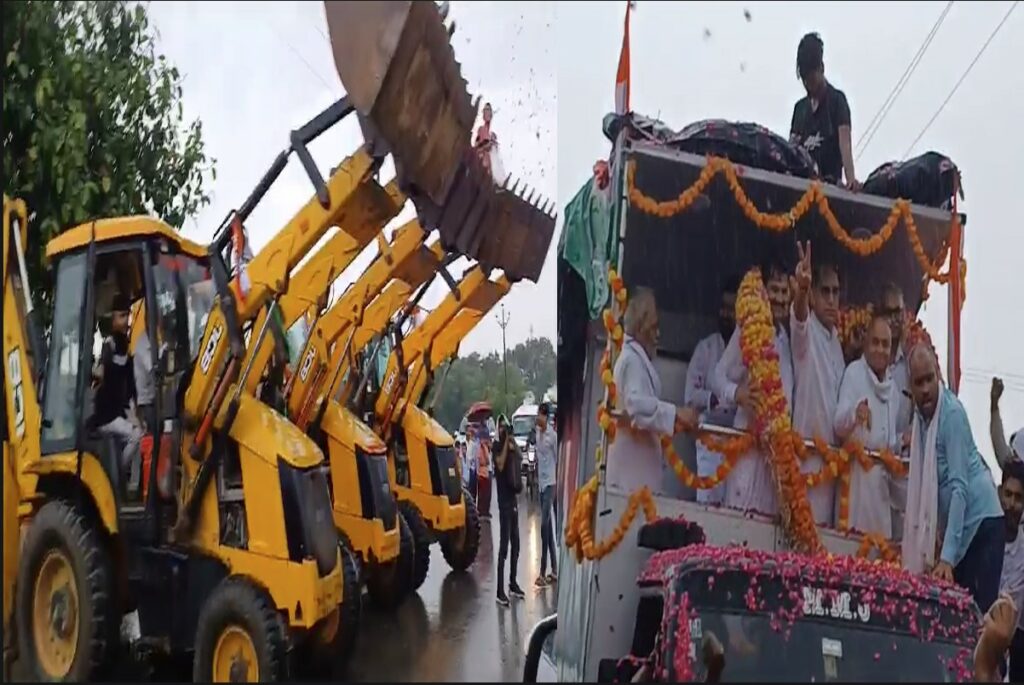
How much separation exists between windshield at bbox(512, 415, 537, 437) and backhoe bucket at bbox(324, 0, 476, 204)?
70 cm

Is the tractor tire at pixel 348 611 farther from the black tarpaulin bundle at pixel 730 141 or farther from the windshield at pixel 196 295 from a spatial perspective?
the black tarpaulin bundle at pixel 730 141

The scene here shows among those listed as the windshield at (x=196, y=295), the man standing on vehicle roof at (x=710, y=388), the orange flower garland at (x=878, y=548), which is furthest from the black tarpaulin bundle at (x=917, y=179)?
the windshield at (x=196, y=295)

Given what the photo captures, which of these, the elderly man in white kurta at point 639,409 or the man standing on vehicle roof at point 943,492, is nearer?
the elderly man in white kurta at point 639,409

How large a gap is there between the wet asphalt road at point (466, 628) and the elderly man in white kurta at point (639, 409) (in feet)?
1.43

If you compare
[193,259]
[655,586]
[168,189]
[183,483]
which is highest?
[168,189]

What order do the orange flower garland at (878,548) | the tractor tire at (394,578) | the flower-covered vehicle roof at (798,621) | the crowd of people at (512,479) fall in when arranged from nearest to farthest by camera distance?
the flower-covered vehicle roof at (798,621)
the crowd of people at (512,479)
the orange flower garland at (878,548)
the tractor tire at (394,578)

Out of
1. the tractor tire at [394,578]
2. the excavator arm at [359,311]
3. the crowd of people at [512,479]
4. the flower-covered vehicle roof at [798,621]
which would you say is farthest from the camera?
the tractor tire at [394,578]

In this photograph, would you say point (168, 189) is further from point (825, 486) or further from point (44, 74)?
point (825, 486)

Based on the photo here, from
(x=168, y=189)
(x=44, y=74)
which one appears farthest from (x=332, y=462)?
(x=44, y=74)

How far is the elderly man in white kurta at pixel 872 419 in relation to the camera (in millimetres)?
3555

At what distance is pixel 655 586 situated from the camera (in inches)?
121

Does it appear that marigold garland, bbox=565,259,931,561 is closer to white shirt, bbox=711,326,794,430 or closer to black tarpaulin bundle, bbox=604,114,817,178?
white shirt, bbox=711,326,794,430

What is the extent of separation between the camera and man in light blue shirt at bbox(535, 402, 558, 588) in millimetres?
3391

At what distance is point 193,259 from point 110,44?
702 mm
